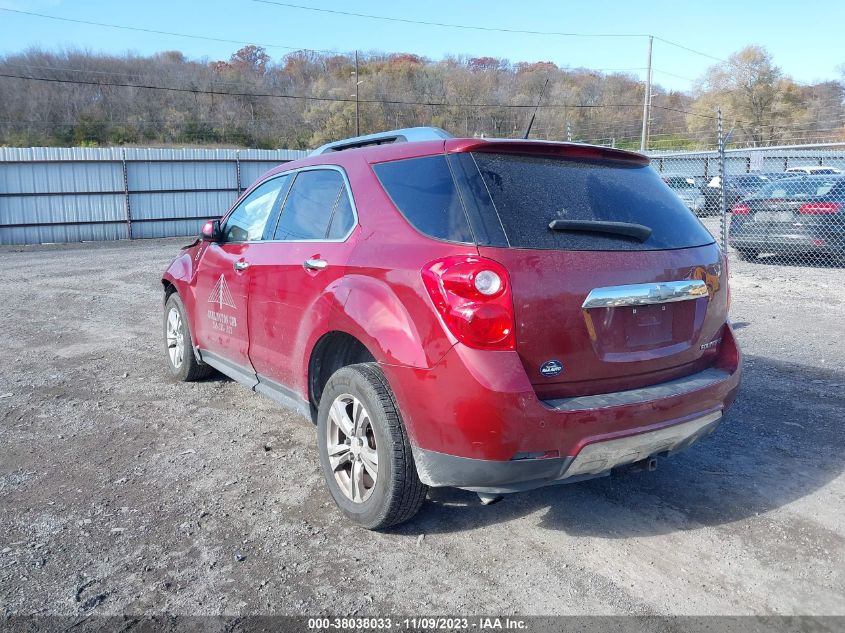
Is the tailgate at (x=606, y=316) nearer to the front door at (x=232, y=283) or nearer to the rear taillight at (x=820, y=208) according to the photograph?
the front door at (x=232, y=283)

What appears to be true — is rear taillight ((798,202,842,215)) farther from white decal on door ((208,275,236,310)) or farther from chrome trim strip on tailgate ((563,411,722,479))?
white decal on door ((208,275,236,310))

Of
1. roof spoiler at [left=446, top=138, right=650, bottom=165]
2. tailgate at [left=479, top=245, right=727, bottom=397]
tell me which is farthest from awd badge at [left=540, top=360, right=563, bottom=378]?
roof spoiler at [left=446, top=138, right=650, bottom=165]

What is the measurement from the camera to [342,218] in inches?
138

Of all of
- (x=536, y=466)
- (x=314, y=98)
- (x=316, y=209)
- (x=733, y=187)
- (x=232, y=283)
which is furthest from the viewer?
(x=314, y=98)

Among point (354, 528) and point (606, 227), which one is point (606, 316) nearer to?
point (606, 227)

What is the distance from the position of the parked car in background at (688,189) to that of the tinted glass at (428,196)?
16029mm

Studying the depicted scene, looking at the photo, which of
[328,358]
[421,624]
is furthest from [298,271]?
[421,624]

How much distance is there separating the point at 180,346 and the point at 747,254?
10.0 metres

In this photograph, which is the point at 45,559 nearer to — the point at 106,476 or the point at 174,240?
the point at 106,476

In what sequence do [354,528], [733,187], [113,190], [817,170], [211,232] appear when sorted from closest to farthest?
[354,528]
[211,232]
[733,187]
[817,170]
[113,190]

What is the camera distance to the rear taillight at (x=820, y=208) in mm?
10383

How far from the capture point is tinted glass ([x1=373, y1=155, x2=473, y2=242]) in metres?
2.83

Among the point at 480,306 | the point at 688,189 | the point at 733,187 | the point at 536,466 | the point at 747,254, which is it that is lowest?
the point at 747,254

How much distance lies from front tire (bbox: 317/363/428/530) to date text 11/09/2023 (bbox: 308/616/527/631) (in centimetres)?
53
